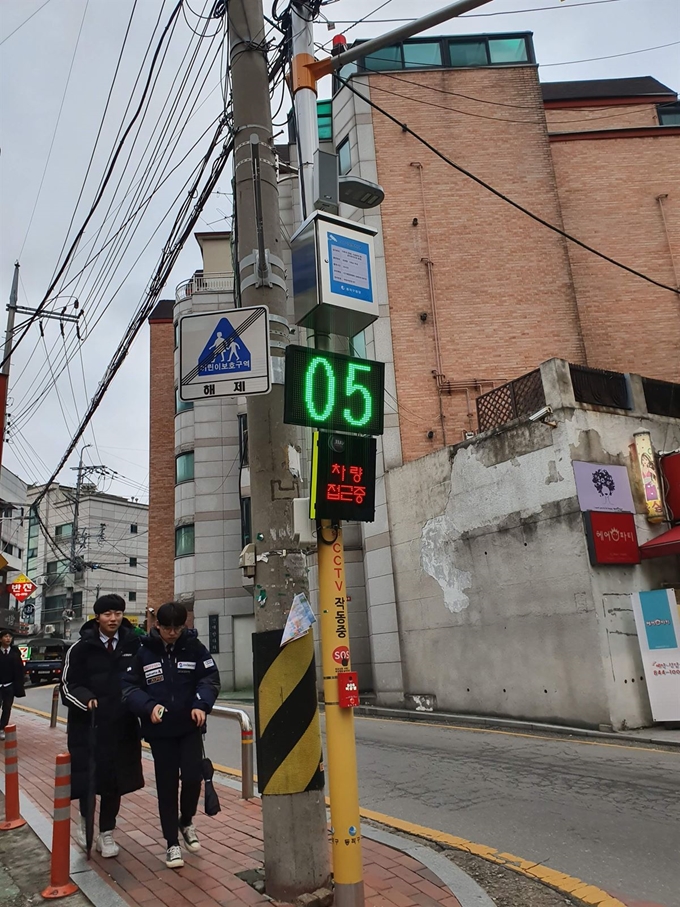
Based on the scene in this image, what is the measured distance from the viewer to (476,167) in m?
21.7

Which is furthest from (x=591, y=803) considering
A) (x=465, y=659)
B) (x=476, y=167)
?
(x=476, y=167)

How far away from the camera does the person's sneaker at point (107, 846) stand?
5359 millimetres

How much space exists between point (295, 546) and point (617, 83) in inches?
1269

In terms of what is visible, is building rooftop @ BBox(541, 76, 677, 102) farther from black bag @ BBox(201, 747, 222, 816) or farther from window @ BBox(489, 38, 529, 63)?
black bag @ BBox(201, 747, 222, 816)

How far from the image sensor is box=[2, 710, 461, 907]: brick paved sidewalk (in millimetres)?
4473

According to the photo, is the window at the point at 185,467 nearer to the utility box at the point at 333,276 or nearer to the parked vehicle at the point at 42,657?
the parked vehicle at the point at 42,657

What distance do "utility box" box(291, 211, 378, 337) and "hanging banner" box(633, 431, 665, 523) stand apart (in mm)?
9767

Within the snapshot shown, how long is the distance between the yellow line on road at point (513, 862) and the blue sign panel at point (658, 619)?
6754 millimetres

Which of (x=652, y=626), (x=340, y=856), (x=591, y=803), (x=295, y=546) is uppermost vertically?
(x=295, y=546)

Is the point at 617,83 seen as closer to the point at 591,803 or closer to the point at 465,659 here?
the point at 465,659

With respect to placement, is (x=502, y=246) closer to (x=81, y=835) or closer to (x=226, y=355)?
(x=226, y=355)

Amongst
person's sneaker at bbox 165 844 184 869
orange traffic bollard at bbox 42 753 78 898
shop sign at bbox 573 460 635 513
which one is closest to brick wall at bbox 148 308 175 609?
shop sign at bbox 573 460 635 513

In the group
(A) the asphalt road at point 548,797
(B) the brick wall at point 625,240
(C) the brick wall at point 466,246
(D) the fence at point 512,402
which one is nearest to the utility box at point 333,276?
(A) the asphalt road at point 548,797

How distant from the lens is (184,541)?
90.0ft
